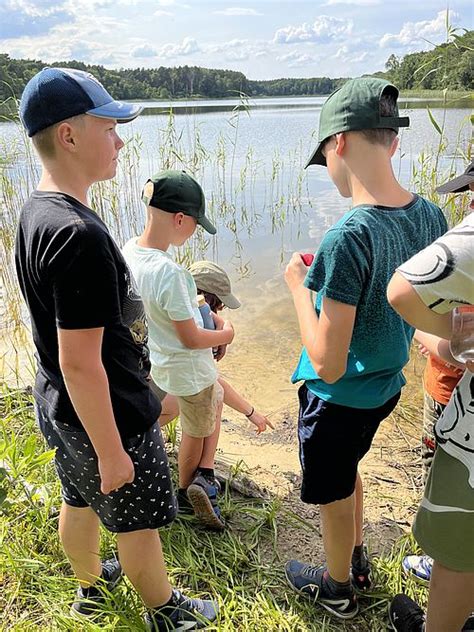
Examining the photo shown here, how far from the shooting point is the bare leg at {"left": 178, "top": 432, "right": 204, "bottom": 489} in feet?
7.71

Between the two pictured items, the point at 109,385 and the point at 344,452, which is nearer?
the point at 109,385

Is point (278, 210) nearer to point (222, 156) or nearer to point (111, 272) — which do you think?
point (222, 156)

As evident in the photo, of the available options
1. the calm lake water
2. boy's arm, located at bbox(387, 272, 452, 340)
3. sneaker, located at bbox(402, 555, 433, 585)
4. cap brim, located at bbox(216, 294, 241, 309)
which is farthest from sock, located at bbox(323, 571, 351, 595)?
the calm lake water

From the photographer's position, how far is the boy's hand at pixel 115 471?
4.79 feet

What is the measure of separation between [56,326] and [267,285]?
5.00 metres

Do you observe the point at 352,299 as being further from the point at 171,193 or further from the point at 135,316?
the point at 171,193

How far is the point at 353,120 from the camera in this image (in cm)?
146

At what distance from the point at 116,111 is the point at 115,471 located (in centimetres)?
96

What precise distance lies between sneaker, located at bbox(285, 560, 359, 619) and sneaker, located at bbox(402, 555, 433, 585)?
0.27 meters

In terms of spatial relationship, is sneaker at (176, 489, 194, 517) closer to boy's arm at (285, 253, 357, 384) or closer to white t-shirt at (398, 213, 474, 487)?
boy's arm at (285, 253, 357, 384)

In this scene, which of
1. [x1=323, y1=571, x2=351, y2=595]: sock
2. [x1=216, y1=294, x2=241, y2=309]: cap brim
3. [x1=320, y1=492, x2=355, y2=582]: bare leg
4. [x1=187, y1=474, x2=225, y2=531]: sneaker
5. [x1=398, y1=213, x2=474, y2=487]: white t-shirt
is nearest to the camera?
[x1=398, y1=213, x2=474, y2=487]: white t-shirt

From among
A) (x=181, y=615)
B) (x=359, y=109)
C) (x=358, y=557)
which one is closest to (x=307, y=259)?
(x=359, y=109)

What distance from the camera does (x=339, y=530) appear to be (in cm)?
176

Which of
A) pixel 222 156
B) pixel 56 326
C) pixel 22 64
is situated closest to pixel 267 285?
pixel 222 156
